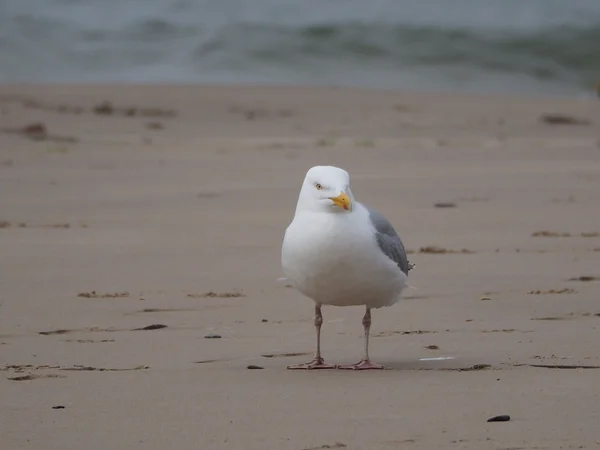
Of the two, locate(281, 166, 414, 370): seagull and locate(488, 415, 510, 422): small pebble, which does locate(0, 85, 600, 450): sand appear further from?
locate(281, 166, 414, 370): seagull

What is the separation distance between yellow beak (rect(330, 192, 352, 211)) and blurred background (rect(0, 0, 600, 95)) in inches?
665

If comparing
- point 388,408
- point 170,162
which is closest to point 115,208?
point 170,162

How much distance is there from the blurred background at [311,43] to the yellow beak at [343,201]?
16.9m

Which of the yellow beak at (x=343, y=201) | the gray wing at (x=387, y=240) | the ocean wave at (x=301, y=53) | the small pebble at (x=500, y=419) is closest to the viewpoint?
the small pebble at (x=500, y=419)

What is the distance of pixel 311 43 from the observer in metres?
24.7

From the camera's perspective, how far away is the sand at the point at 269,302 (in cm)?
379

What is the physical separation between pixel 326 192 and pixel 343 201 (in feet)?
0.27

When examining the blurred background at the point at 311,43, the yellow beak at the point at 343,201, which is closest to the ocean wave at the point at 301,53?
the blurred background at the point at 311,43

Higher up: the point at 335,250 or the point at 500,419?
the point at 335,250

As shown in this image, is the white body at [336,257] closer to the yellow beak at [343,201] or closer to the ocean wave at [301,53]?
the yellow beak at [343,201]

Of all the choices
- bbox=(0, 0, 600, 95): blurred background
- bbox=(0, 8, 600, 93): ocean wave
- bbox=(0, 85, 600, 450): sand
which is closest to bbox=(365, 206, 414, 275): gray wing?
bbox=(0, 85, 600, 450): sand

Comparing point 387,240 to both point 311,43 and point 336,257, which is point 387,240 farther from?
point 311,43

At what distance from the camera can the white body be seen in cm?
449

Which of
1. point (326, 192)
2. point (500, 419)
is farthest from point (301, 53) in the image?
point (500, 419)
